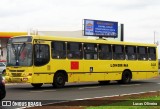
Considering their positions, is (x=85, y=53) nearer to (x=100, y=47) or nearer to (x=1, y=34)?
(x=100, y=47)

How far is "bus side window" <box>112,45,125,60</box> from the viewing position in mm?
29531

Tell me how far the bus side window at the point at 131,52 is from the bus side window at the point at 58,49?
6.38m

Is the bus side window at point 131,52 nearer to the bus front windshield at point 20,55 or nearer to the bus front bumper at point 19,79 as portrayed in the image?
the bus front windshield at point 20,55

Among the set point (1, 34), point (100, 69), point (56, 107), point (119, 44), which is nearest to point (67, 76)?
point (100, 69)

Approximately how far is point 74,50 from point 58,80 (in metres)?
2.25

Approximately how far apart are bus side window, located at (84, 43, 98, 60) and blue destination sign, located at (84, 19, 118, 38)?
3286cm

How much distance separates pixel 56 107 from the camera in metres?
14.8

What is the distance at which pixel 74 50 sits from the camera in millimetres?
26312

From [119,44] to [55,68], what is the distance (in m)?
6.54

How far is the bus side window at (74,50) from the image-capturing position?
2592 centimetres

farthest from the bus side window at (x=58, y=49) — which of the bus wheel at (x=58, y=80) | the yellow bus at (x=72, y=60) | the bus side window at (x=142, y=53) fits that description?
the bus side window at (x=142, y=53)

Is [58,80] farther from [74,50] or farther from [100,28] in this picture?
[100,28]

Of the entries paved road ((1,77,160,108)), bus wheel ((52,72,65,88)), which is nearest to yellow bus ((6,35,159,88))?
bus wheel ((52,72,65,88))

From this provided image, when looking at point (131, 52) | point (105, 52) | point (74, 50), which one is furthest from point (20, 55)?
point (131, 52)
